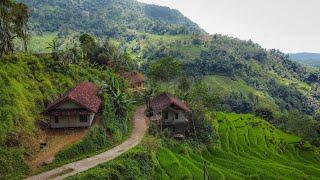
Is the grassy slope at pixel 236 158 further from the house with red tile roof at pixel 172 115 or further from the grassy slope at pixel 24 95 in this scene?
the grassy slope at pixel 24 95

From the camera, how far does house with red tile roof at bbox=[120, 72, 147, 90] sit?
10810 cm

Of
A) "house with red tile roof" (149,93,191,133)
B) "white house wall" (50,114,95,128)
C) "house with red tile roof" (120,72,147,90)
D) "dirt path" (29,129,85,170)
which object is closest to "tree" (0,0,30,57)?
"white house wall" (50,114,95,128)

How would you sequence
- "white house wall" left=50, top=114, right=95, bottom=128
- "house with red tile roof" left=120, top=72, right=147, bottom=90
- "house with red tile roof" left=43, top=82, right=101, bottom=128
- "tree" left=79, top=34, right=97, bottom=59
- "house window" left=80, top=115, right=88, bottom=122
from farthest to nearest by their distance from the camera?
"house with red tile roof" left=120, top=72, right=147, bottom=90 < "tree" left=79, top=34, right=97, bottom=59 < "house window" left=80, top=115, right=88, bottom=122 < "white house wall" left=50, top=114, right=95, bottom=128 < "house with red tile roof" left=43, top=82, right=101, bottom=128

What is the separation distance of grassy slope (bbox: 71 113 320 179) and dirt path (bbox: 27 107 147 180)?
196cm

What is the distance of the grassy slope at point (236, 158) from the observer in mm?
57188

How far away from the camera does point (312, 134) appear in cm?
12300

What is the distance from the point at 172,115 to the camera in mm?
79062

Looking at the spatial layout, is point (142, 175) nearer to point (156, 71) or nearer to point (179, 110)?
point (179, 110)

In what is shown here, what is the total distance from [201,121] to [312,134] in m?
55.9

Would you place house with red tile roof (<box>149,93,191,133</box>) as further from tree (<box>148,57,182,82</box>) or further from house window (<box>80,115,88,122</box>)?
tree (<box>148,57,182,82</box>)

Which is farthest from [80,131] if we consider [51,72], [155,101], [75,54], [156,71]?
[156,71]

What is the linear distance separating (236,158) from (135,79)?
4211 centimetres

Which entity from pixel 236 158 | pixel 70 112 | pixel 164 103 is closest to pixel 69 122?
pixel 70 112

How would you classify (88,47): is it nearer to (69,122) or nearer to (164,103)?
(164,103)
